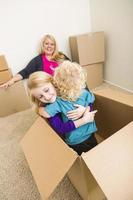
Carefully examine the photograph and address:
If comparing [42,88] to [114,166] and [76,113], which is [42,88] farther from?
[114,166]

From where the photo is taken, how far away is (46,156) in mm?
730

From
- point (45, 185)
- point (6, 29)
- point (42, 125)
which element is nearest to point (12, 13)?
point (6, 29)

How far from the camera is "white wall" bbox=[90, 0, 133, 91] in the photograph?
178 centimetres

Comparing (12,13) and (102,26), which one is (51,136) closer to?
(12,13)

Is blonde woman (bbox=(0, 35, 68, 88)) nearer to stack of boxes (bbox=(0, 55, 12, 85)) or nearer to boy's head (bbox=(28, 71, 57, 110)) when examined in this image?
stack of boxes (bbox=(0, 55, 12, 85))

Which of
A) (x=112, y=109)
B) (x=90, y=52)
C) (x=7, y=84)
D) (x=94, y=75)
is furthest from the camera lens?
(x=94, y=75)

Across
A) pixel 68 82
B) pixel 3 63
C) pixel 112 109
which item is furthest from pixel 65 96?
pixel 3 63

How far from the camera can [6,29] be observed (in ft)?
6.36

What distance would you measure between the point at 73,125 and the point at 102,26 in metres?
1.70

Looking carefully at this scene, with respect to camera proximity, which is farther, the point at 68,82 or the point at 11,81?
the point at 11,81

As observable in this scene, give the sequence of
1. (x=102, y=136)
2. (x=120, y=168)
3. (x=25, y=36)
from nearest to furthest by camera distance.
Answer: (x=120, y=168) → (x=102, y=136) → (x=25, y=36)

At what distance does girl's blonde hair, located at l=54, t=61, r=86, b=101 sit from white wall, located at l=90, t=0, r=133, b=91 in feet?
3.95

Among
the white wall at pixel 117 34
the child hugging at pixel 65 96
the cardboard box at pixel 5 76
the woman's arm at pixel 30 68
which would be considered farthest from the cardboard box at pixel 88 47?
the child hugging at pixel 65 96

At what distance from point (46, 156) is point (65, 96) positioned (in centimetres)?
33
